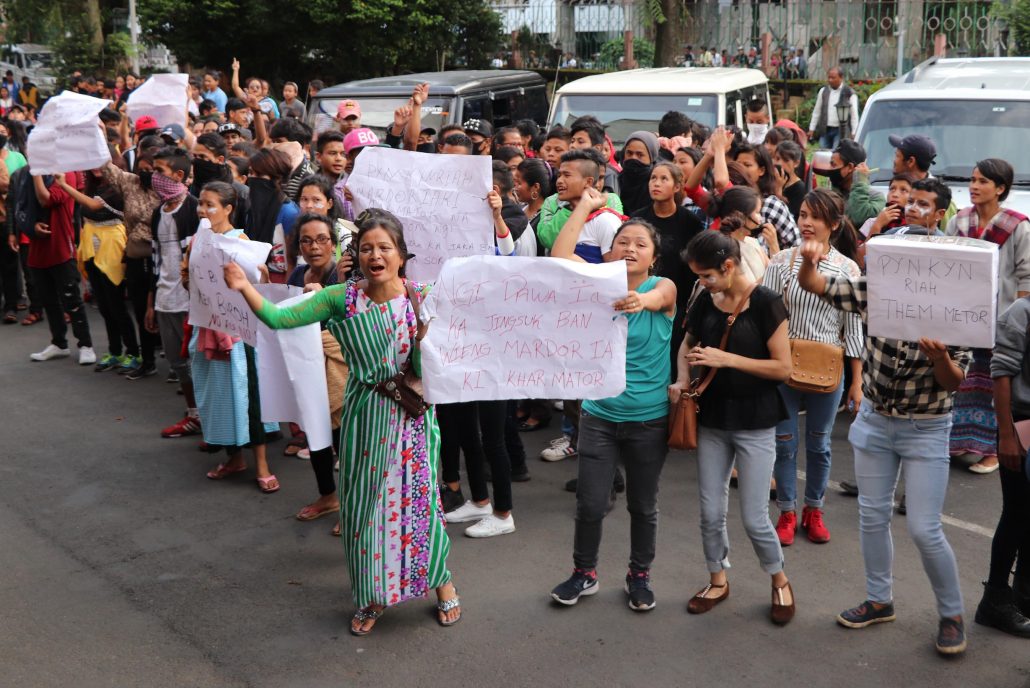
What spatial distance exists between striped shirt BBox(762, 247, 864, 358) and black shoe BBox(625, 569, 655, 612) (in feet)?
4.87

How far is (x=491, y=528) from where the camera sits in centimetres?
588

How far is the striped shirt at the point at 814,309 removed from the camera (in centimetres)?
555

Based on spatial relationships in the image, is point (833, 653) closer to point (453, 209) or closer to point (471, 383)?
point (471, 383)

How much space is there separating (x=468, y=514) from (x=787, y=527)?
1669 mm

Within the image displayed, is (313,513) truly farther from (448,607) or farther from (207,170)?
(207,170)

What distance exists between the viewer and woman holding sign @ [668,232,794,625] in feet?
15.2

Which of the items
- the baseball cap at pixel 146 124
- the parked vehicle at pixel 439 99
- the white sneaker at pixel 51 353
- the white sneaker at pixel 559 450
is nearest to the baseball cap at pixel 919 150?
the white sneaker at pixel 559 450

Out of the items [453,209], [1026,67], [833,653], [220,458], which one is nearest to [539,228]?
[453,209]

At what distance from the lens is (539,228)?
6637 mm

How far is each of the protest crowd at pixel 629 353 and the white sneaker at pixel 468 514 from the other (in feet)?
0.13

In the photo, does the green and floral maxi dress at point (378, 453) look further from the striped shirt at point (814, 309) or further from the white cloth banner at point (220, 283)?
the striped shirt at point (814, 309)

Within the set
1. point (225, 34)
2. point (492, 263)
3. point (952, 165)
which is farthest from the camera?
point (225, 34)

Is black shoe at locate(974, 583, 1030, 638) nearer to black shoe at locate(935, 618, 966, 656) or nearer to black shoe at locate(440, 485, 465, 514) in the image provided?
black shoe at locate(935, 618, 966, 656)

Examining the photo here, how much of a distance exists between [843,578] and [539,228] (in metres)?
2.63
